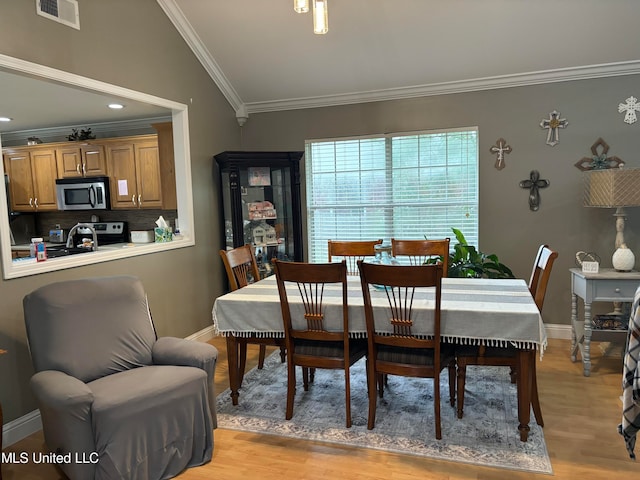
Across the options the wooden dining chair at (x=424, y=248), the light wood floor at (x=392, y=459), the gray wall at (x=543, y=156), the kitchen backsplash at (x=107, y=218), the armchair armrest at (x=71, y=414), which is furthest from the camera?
the kitchen backsplash at (x=107, y=218)

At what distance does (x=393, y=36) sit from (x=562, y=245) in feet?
7.91

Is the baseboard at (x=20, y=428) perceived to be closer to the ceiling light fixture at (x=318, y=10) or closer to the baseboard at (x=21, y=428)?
the baseboard at (x=21, y=428)

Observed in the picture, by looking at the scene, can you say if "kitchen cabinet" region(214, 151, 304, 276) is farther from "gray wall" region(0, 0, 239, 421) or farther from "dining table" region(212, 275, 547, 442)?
"dining table" region(212, 275, 547, 442)

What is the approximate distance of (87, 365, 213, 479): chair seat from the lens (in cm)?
206

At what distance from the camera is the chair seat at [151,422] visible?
2059 millimetres

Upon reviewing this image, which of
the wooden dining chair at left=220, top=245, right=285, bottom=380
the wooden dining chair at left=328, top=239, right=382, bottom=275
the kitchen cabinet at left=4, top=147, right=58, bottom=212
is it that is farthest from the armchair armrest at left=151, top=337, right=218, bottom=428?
the kitchen cabinet at left=4, top=147, right=58, bottom=212

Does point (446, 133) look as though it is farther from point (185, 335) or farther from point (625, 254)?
point (185, 335)

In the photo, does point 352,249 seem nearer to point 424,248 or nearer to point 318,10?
point 424,248

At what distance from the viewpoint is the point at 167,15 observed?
388cm

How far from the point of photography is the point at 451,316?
8.05ft

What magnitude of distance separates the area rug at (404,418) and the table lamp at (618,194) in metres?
1.26

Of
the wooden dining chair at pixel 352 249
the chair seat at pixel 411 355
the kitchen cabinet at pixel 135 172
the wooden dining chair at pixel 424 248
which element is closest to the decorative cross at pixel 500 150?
the wooden dining chair at pixel 424 248

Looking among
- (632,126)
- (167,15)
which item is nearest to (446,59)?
(632,126)

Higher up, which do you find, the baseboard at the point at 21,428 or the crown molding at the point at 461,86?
the crown molding at the point at 461,86
